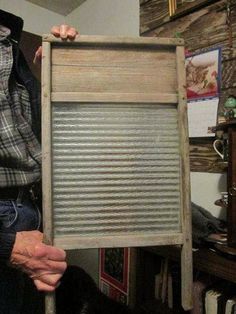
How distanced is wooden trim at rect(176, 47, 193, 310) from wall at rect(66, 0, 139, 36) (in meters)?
1.19

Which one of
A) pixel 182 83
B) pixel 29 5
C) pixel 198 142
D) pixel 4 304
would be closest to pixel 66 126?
pixel 182 83

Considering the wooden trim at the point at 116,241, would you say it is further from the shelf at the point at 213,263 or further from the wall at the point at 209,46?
the wall at the point at 209,46

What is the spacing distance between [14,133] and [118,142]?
327mm

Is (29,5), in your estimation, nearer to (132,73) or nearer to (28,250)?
(132,73)

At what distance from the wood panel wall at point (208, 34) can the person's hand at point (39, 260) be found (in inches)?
37.5

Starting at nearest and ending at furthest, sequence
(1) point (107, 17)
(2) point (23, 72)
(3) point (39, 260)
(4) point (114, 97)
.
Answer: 1. (3) point (39, 260)
2. (4) point (114, 97)
3. (2) point (23, 72)
4. (1) point (107, 17)

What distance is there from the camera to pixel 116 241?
38.2 inches

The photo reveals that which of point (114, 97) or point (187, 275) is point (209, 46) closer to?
point (114, 97)

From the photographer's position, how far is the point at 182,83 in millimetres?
1034

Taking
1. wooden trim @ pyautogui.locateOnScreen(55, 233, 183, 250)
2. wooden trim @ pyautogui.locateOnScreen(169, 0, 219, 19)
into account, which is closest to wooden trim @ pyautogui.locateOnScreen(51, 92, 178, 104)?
wooden trim @ pyautogui.locateOnScreen(55, 233, 183, 250)

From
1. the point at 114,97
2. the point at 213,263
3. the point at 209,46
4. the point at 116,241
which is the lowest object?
the point at 213,263

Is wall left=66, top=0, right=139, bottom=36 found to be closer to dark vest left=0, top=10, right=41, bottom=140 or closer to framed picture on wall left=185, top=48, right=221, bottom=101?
framed picture on wall left=185, top=48, right=221, bottom=101

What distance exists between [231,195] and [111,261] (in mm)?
1209

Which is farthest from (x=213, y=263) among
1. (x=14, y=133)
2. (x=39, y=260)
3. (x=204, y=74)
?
(x=204, y=74)
